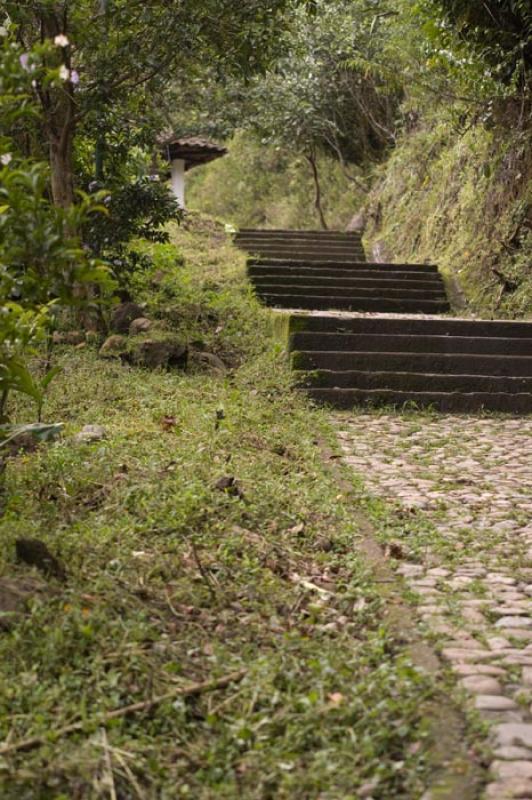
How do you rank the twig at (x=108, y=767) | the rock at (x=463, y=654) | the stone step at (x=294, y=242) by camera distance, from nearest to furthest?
the twig at (x=108, y=767)
the rock at (x=463, y=654)
the stone step at (x=294, y=242)

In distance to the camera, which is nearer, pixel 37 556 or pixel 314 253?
pixel 37 556

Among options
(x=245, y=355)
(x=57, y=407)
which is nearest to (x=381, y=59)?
(x=245, y=355)

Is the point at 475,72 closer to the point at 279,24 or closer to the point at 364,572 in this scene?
the point at 279,24

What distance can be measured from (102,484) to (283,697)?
221 cm

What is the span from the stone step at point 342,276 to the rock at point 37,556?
11224 mm

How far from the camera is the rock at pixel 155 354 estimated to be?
30.5 feet

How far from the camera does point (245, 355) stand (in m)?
10.2

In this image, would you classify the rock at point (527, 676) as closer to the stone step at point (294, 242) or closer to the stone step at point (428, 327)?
the stone step at point (428, 327)

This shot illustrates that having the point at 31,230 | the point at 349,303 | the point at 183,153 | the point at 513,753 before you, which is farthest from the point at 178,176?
the point at 513,753

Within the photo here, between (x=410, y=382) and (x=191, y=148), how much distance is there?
1600cm

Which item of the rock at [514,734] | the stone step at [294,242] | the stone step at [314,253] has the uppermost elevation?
the stone step at [294,242]

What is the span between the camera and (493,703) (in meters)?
3.19

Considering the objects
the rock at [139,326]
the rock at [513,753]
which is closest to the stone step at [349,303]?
the rock at [139,326]

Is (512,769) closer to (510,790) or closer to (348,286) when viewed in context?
(510,790)
